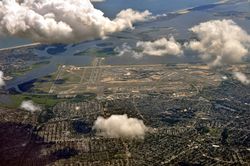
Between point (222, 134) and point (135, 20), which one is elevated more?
point (135, 20)

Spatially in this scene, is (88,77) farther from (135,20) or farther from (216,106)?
(135,20)

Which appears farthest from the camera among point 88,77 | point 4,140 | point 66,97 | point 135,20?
point 135,20

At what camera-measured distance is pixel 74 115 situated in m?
93.0

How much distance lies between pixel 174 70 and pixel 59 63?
3139 cm

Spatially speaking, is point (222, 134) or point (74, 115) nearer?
point (222, 134)

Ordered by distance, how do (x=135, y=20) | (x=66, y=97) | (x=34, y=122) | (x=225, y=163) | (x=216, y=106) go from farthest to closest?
(x=135, y=20), (x=66, y=97), (x=216, y=106), (x=34, y=122), (x=225, y=163)

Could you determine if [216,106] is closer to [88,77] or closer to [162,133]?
[162,133]

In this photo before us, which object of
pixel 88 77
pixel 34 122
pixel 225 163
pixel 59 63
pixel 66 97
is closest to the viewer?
pixel 225 163

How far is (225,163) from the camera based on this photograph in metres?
72.3

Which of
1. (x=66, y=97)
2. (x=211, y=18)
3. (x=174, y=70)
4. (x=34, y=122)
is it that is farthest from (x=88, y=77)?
(x=211, y=18)

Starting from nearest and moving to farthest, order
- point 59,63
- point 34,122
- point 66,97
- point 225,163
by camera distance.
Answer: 1. point 225,163
2. point 34,122
3. point 66,97
4. point 59,63

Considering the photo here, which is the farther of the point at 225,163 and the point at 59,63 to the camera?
the point at 59,63

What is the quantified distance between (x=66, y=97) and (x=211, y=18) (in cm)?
8264

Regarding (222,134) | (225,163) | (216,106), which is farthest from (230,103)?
(225,163)
